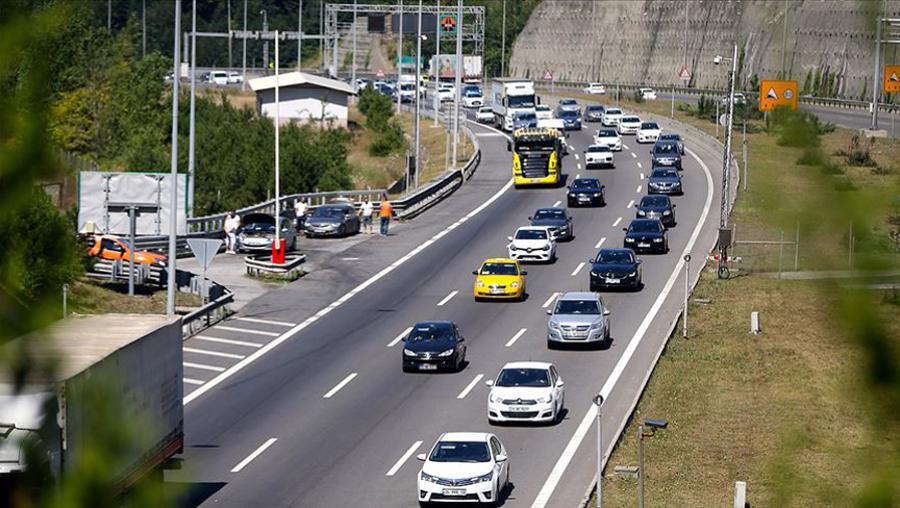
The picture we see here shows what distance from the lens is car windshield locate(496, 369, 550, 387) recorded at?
110 ft

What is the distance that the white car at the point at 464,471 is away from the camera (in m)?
26.7

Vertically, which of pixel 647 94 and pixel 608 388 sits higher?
pixel 647 94

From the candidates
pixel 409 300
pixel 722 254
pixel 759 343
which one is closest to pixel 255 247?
pixel 409 300

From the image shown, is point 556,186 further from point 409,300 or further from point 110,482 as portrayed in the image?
point 110,482

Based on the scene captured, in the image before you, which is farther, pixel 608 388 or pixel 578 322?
pixel 578 322

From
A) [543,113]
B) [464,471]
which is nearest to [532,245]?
[464,471]

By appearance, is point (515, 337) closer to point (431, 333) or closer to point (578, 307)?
point (578, 307)

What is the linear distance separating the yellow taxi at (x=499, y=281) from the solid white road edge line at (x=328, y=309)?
4.52 metres

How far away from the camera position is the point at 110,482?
3.00 metres

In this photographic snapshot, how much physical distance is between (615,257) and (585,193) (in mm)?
17746

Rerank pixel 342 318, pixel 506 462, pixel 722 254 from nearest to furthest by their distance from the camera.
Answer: pixel 506 462, pixel 342 318, pixel 722 254

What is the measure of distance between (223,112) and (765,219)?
10518 cm

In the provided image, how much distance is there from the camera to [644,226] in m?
56.5

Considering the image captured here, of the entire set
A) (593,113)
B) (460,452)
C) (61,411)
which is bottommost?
(460,452)
